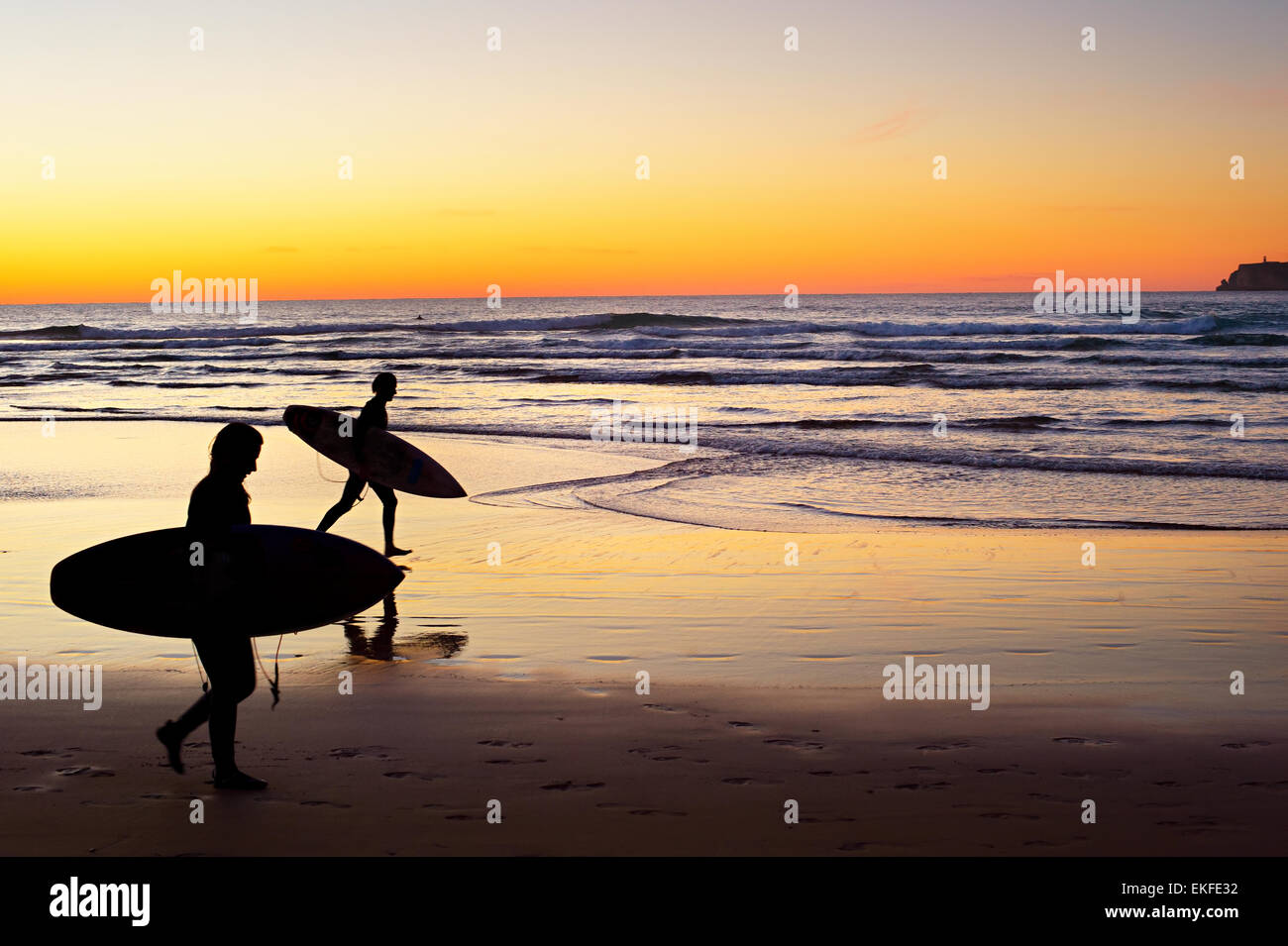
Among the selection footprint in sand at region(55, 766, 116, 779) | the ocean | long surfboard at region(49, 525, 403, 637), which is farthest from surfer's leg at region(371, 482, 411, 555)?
footprint in sand at region(55, 766, 116, 779)

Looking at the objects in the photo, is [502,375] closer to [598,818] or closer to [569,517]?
[569,517]

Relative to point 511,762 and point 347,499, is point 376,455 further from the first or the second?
point 511,762

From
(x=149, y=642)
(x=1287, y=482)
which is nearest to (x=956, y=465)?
(x=1287, y=482)

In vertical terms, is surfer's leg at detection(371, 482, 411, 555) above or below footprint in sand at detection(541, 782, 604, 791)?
above

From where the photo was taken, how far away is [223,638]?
14.1 ft

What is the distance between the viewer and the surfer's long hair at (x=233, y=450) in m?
4.21

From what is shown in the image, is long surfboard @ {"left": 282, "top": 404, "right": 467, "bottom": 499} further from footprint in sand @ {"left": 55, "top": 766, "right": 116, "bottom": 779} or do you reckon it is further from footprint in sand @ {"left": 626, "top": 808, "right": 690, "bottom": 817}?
footprint in sand @ {"left": 626, "top": 808, "right": 690, "bottom": 817}

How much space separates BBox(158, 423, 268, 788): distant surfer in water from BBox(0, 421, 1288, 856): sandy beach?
0.54ft

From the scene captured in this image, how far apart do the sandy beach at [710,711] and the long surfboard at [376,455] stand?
2.09 feet

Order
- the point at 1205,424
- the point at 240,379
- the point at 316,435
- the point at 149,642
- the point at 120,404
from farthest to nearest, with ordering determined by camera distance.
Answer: the point at 240,379
the point at 120,404
the point at 1205,424
the point at 316,435
the point at 149,642

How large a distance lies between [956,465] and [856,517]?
4.12m

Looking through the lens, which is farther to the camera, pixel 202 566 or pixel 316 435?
pixel 316 435

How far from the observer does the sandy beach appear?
3.89m

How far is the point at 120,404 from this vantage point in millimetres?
24188
